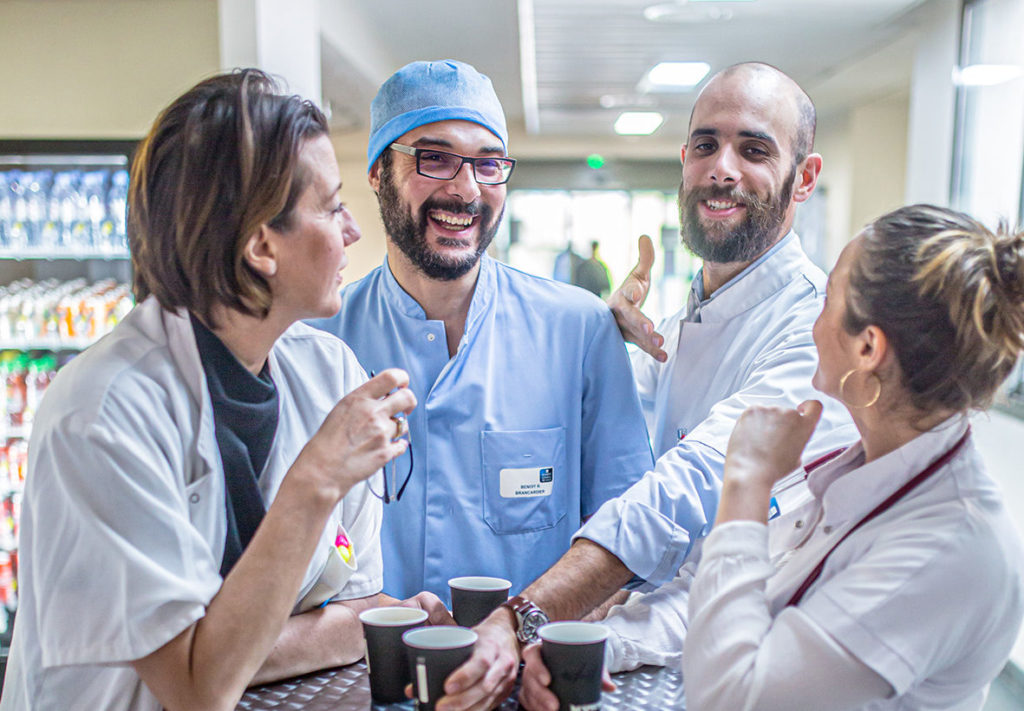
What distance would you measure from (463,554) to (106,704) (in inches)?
31.4

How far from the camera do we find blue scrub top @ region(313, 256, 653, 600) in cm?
178

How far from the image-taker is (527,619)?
1261mm

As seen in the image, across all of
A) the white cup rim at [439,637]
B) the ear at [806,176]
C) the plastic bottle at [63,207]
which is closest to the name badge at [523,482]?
the white cup rim at [439,637]

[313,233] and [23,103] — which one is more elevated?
[23,103]

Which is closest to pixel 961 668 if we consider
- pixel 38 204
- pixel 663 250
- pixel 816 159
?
pixel 816 159

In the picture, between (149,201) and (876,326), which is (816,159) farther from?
(149,201)

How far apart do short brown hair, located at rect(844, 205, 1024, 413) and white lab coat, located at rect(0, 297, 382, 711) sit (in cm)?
94

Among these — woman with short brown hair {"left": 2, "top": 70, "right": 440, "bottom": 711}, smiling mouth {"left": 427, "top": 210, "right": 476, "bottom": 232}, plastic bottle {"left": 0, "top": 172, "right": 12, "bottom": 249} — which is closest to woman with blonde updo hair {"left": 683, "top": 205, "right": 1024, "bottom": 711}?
woman with short brown hair {"left": 2, "top": 70, "right": 440, "bottom": 711}

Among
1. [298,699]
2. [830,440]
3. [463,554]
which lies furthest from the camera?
[463,554]

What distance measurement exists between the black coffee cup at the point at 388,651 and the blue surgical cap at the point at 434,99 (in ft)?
3.55

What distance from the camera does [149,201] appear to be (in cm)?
116

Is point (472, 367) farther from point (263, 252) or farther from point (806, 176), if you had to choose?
point (806, 176)

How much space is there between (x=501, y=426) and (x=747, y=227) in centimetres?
76

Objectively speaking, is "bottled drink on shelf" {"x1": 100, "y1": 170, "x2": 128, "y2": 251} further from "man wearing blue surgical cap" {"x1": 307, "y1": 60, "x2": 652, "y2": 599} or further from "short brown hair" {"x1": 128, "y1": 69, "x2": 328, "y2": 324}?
"short brown hair" {"x1": 128, "y1": 69, "x2": 328, "y2": 324}
